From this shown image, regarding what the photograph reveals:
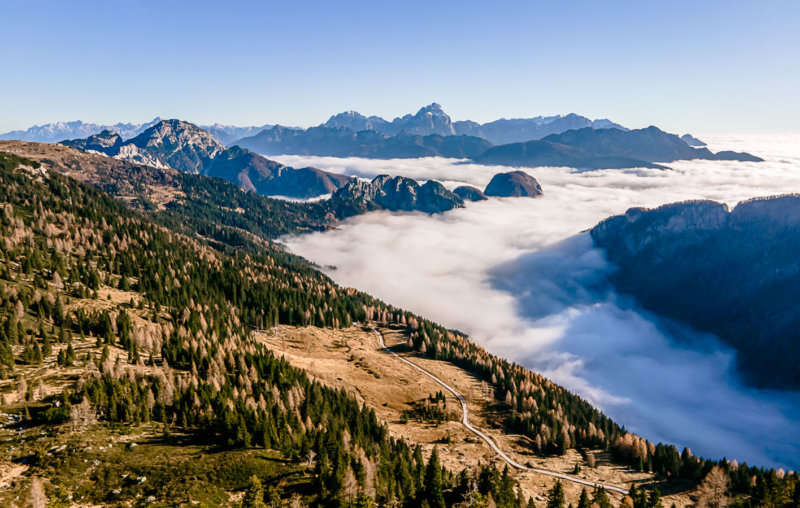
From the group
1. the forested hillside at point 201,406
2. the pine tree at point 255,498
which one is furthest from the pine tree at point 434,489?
the pine tree at point 255,498

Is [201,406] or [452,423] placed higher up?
[201,406]

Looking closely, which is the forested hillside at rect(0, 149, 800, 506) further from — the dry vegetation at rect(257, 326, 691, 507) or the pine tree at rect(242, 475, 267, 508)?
the dry vegetation at rect(257, 326, 691, 507)

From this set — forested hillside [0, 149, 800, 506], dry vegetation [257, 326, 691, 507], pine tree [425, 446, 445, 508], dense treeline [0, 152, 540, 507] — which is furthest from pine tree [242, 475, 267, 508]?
dry vegetation [257, 326, 691, 507]

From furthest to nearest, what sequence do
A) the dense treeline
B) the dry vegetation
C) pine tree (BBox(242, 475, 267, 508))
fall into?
the dry vegetation
the dense treeline
pine tree (BBox(242, 475, 267, 508))

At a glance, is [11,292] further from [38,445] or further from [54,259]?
[38,445]

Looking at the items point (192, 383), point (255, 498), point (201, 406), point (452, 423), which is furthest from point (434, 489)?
point (452, 423)

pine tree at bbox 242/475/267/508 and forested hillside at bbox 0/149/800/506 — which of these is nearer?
pine tree at bbox 242/475/267/508

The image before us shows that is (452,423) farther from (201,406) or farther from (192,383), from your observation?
(192,383)

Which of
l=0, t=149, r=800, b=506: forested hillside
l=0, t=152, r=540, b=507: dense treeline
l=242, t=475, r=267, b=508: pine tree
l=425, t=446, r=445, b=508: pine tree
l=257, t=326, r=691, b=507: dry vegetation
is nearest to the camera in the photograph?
l=242, t=475, r=267, b=508: pine tree

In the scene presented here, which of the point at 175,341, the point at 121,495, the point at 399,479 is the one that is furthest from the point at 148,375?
the point at 399,479

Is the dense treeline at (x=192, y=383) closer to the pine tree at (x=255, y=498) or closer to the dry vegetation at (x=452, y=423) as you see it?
the pine tree at (x=255, y=498)

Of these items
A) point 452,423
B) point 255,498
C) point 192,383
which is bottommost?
point 452,423

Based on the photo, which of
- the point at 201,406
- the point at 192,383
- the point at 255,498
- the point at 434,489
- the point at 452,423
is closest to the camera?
the point at 255,498
